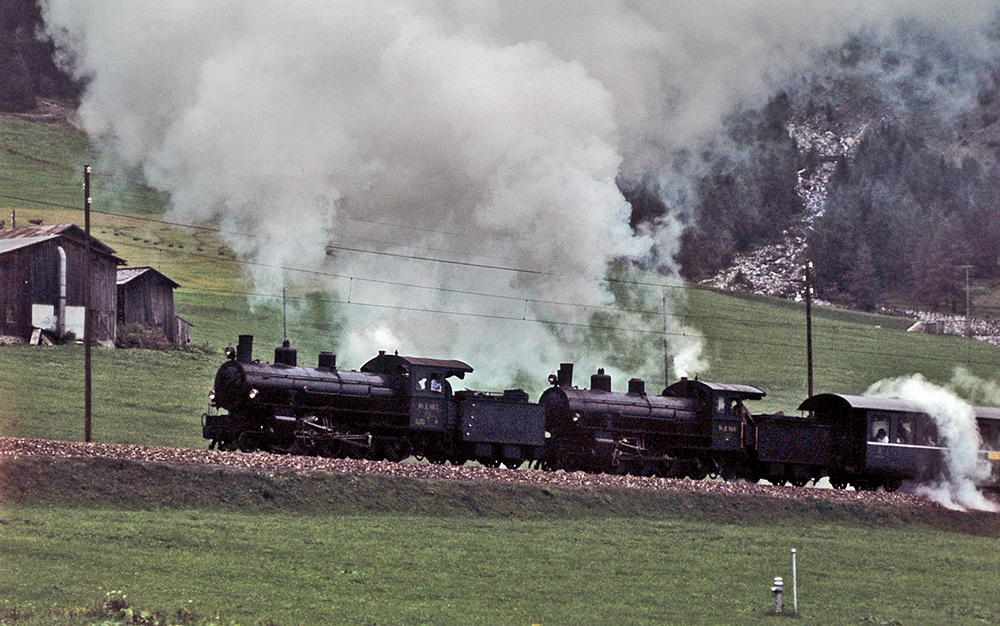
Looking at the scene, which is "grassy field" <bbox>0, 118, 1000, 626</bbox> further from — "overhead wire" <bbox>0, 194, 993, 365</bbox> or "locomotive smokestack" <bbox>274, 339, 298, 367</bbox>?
"overhead wire" <bbox>0, 194, 993, 365</bbox>

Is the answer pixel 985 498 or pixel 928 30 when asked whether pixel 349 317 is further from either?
pixel 928 30

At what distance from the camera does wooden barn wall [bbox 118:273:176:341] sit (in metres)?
62.2

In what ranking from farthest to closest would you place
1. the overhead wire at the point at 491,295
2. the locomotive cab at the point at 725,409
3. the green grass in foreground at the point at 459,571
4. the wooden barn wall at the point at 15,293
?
the overhead wire at the point at 491,295, the wooden barn wall at the point at 15,293, the locomotive cab at the point at 725,409, the green grass in foreground at the point at 459,571

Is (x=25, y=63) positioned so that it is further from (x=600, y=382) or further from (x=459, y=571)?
(x=459, y=571)

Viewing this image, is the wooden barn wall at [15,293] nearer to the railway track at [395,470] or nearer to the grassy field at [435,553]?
the grassy field at [435,553]

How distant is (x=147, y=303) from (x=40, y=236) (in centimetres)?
781

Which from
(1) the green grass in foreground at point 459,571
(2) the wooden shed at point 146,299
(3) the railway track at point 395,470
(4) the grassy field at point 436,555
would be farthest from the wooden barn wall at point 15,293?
(1) the green grass in foreground at point 459,571

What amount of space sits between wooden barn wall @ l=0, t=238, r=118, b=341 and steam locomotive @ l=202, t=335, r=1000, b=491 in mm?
20348

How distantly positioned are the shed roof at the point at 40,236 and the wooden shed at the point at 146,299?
2.80m

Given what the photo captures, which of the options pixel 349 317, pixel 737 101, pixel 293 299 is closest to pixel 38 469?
pixel 349 317

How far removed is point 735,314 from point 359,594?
94.9m

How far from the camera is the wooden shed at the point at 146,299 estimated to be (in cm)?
6212

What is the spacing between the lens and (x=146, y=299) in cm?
6322

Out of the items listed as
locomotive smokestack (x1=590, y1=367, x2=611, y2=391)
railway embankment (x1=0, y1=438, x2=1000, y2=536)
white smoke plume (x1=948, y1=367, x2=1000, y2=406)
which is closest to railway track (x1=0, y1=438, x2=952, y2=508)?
railway embankment (x1=0, y1=438, x2=1000, y2=536)
